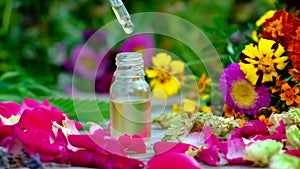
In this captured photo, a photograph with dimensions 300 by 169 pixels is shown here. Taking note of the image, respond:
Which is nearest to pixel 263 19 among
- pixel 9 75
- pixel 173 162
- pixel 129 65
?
pixel 129 65

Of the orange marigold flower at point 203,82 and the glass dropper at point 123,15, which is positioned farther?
the orange marigold flower at point 203,82

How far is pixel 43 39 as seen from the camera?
86.4 inches

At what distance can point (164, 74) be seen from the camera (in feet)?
4.46

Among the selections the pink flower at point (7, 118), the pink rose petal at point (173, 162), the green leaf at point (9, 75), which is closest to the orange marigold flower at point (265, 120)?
the pink rose petal at point (173, 162)

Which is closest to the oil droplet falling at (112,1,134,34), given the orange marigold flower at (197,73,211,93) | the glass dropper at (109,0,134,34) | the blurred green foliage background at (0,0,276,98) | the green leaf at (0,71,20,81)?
the glass dropper at (109,0,134,34)

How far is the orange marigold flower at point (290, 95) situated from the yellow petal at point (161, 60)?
27 cm

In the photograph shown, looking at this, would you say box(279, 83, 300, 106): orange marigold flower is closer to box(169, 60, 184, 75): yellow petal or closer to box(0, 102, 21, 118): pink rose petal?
box(169, 60, 184, 75): yellow petal

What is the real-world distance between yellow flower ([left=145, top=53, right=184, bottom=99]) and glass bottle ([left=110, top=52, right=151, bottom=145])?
232 mm

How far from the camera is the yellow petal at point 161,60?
1295mm

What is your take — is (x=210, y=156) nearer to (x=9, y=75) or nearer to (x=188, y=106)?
(x=188, y=106)

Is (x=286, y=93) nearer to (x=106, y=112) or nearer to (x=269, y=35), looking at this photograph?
(x=269, y=35)

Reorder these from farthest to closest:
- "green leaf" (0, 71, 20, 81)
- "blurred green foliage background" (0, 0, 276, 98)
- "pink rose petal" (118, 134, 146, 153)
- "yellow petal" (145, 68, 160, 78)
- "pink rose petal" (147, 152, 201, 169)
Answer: "blurred green foliage background" (0, 0, 276, 98) → "green leaf" (0, 71, 20, 81) → "yellow petal" (145, 68, 160, 78) → "pink rose petal" (118, 134, 146, 153) → "pink rose petal" (147, 152, 201, 169)

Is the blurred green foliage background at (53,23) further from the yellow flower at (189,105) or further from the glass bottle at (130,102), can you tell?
the glass bottle at (130,102)

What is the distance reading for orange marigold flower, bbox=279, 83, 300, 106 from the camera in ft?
3.65
